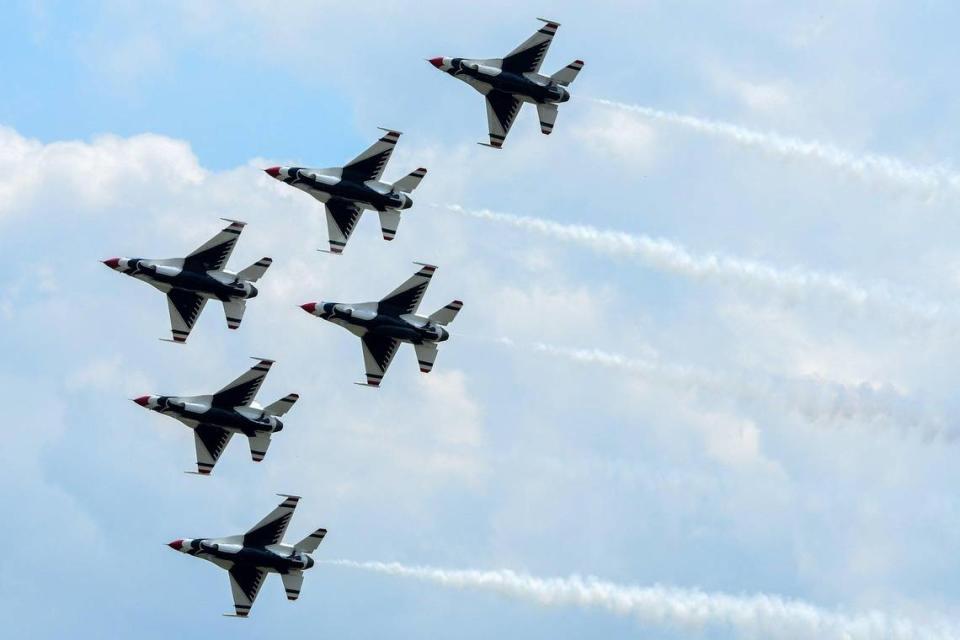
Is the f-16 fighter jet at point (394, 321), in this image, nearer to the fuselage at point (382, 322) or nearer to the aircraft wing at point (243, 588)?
the fuselage at point (382, 322)

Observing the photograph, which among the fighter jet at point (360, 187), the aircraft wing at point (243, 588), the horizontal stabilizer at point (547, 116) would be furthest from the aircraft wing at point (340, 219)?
the aircraft wing at point (243, 588)

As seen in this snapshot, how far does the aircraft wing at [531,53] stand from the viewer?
15650cm

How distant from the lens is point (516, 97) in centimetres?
15825

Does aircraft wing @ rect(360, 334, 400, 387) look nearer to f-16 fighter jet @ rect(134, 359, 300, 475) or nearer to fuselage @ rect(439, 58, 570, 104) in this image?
f-16 fighter jet @ rect(134, 359, 300, 475)

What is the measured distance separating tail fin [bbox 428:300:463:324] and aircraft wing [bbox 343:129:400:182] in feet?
28.9

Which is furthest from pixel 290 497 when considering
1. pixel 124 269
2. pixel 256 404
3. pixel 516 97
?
pixel 516 97

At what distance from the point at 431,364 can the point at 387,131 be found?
1386cm

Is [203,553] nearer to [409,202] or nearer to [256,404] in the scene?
[256,404]

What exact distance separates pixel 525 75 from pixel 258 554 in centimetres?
3146

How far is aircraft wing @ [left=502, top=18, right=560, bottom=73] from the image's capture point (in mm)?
156500

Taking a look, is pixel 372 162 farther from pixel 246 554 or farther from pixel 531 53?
pixel 246 554

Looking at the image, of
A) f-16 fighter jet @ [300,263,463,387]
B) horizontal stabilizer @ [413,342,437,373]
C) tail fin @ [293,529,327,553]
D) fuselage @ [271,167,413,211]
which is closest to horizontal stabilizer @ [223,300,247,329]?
f-16 fighter jet @ [300,263,463,387]

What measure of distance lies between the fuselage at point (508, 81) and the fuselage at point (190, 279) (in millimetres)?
17297

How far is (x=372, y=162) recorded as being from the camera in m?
158
